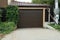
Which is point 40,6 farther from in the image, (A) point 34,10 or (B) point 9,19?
(B) point 9,19

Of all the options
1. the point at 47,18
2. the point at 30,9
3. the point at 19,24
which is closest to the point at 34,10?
the point at 30,9

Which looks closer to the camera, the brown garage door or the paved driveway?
the paved driveway

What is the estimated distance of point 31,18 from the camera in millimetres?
33969

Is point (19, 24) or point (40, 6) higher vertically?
point (40, 6)

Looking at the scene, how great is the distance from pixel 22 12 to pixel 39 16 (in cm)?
244

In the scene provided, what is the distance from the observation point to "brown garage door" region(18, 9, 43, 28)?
1320 inches

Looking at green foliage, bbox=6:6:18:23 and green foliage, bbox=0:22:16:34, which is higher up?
green foliage, bbox=6:6:18:23

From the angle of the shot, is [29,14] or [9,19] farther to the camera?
[29,14]

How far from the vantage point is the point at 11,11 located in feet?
105

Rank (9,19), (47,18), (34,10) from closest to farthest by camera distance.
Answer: (9,19), (34,10), (47,18)

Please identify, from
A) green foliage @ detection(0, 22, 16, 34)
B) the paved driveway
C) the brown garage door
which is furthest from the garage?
the paved driveway

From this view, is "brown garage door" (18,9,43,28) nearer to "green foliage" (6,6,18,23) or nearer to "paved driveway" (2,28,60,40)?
"green foliage" (6,6,18,23)

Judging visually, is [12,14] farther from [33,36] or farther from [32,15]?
[33,36]

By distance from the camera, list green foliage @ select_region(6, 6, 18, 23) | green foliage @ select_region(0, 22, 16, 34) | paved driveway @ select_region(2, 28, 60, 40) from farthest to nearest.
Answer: green foliage @ select_region(6, 6, 18, 23) < green foliage @ select_region(0, 22, 16, 34) < paved driveway @ select_region(2, 28, 60, 40)
